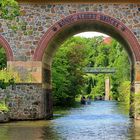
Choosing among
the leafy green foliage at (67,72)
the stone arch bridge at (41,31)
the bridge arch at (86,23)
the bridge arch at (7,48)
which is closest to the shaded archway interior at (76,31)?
the bridge arch at (86,23)

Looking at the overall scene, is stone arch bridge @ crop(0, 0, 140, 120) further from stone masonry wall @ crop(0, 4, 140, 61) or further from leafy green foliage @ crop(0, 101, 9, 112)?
leafy green foliage @ crop(0, 101, 9, 112)

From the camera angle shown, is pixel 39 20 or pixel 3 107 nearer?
pixel 3 107

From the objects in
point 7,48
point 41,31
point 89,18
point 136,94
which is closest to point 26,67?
point 7,48

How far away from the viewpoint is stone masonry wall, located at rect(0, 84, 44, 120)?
29.1m

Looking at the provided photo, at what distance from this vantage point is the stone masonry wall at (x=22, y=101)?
2914cm

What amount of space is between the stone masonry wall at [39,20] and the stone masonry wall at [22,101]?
67.4 inches

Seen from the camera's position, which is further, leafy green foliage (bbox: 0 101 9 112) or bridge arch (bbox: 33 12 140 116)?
bridge arch (bbox: 33 12 140 116)

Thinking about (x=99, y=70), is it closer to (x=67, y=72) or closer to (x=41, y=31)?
(x=67, y=72)

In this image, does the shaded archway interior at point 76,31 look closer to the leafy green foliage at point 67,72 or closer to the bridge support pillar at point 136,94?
the bridge support pillar at point 136,94

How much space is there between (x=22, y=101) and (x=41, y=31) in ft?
12.9

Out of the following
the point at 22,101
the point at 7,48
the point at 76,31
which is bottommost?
the point at 22,101

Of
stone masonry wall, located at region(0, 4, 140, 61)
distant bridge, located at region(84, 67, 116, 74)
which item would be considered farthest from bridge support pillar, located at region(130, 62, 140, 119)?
distant bridge, located at region(84, 67, 116, 74)

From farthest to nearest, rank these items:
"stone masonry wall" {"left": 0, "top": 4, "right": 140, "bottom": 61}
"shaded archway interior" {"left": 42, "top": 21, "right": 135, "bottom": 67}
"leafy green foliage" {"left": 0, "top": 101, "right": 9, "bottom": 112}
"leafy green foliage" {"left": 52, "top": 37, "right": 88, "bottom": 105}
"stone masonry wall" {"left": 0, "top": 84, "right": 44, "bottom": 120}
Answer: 1. "leafy green foliage" {"left": 52, "top": 37, "right": 88, "bottom": 105}
2. "shaded archway interior" {"left": 42, "top": 21, "right": 135, "bottom": 67}
3. "stone masonry wall" {"left": 0, "top": 4, "right": 140, "bottom": 61}
4. "stone masonry wall" {"left": 0, "top": 84, "right": 44, "bottom": 120}
5. "leafy green foliage" {"left": 0, "top": 101, "right": 9, "bottom": 112}

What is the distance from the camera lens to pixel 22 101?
95.8ft
